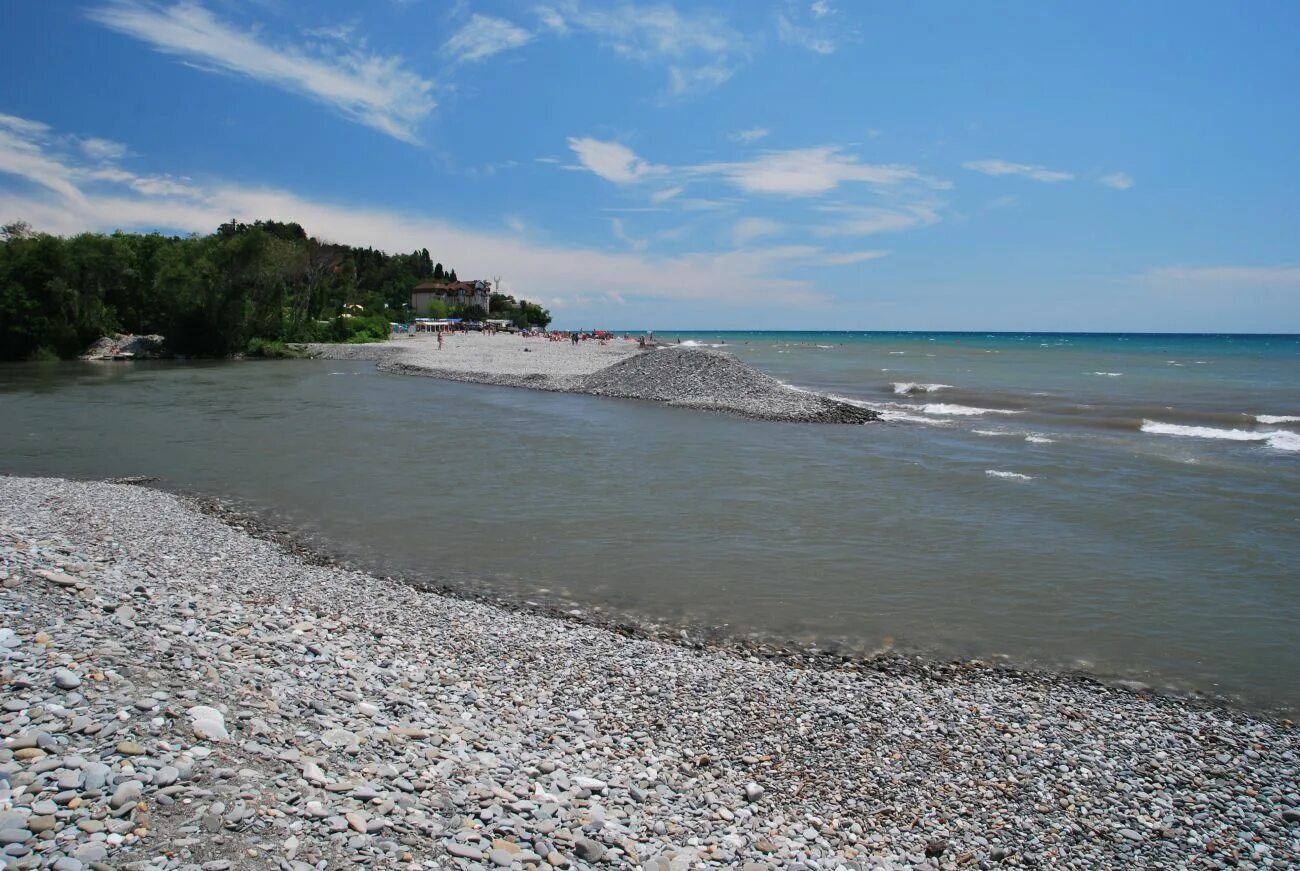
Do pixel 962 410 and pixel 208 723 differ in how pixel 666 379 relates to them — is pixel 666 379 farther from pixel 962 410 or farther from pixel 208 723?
pixel 208 723

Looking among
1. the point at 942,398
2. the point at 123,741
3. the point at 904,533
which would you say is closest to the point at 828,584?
the point at 904,533

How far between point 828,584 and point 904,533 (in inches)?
151

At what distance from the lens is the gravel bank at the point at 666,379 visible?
3238 centimetres

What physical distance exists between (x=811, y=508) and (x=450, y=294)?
143 m

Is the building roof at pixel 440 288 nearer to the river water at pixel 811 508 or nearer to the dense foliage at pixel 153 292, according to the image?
the dense foliage at pixel 153 292

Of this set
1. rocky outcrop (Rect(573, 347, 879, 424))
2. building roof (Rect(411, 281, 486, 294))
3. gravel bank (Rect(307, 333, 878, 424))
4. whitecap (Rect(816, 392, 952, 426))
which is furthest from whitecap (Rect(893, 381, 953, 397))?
building roof (Rect(411, 281, 486, 294))

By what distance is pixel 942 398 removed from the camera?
4203cm

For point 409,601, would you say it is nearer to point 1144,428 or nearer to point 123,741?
point 123,741

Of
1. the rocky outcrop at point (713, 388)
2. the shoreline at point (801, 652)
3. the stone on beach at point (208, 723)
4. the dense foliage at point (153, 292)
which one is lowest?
the shoreline at point (801, 652)

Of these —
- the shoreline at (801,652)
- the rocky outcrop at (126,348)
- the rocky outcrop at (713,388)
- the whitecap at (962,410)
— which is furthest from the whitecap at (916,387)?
the rocky outcrop at (126,348)

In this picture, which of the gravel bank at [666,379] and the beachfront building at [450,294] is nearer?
the gravel bank at [666,379]

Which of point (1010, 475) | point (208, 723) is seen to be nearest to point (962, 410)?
point (1010, 475)

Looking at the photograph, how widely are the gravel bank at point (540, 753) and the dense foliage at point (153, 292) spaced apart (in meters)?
63.3

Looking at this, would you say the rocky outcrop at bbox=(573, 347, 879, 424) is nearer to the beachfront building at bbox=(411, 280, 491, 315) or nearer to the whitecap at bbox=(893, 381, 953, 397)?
the whitecap at bbox=(893, 381, 953, 397)
